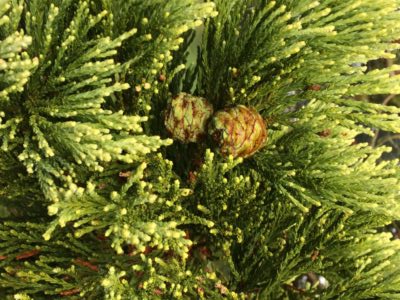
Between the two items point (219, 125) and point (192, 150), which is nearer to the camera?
point (219, 125)

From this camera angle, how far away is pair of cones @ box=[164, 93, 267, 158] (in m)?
1.33

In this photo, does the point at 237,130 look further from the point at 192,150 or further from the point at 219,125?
the point at 192,150

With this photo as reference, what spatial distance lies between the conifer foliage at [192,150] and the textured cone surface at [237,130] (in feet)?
0.03

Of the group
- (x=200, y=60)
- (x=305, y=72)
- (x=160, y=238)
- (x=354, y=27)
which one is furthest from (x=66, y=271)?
(x=354, y=27)

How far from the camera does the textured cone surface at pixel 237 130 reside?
52.1 inches

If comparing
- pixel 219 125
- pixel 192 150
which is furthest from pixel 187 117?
pixel 192 150

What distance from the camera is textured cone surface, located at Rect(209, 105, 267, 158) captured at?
4.34 feet

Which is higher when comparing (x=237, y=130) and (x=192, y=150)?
(x=237, y=130)

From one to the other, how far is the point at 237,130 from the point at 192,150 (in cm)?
34

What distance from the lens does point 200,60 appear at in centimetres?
160

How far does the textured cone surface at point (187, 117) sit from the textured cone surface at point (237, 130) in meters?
0.04

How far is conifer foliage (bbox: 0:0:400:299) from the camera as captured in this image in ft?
4.13

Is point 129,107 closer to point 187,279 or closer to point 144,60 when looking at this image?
point 144,60

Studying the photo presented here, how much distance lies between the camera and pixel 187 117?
1.36 metres
